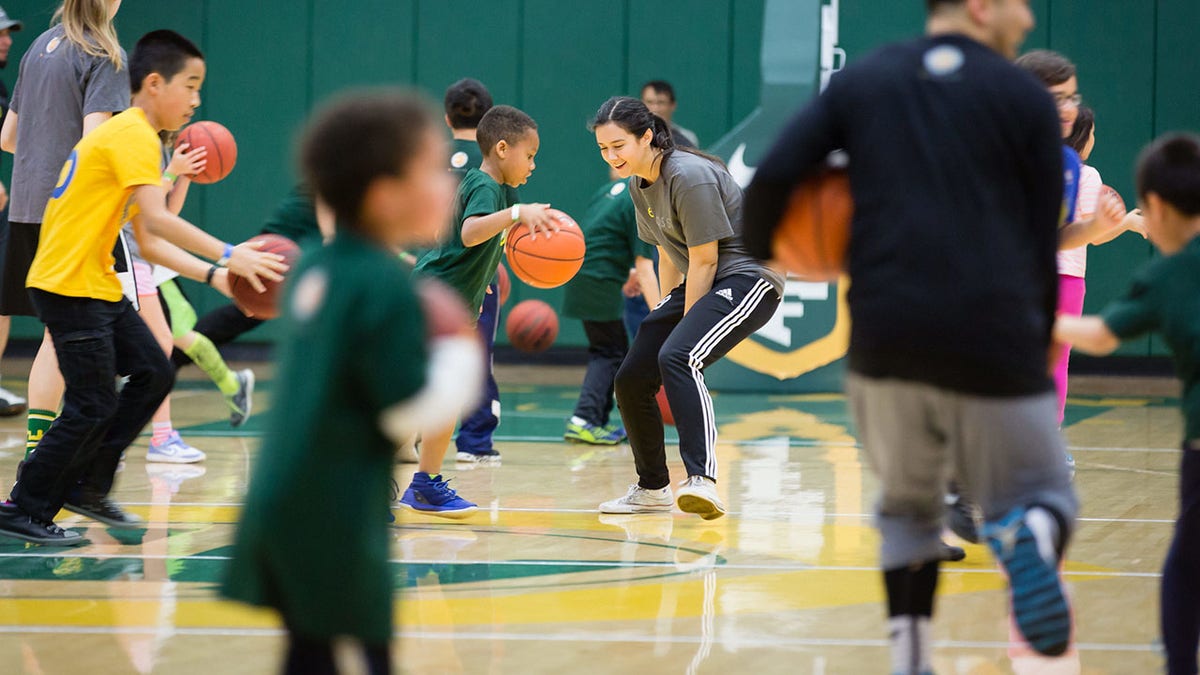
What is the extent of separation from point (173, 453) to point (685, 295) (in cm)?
298

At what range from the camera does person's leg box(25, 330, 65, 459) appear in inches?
211

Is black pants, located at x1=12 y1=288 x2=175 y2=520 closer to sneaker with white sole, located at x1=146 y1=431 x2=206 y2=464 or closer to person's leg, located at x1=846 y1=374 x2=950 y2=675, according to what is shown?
sneaker with white sole, located at x1=146 y1=431 x2=206 y2=464

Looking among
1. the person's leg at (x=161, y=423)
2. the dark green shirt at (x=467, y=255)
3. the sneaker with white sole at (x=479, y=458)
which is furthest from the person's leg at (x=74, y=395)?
the sneaker with white sole at (x=479, y=458)

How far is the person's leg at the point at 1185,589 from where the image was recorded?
10.3ft

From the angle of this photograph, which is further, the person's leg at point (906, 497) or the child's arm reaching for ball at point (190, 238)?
the child's arm reaching for ball at point (190, 238)

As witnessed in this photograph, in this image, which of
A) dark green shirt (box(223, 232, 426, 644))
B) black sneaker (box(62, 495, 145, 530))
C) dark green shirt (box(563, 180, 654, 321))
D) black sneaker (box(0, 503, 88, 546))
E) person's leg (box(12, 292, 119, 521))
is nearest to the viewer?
dark green shirt (box(223, 232, 426, 644))

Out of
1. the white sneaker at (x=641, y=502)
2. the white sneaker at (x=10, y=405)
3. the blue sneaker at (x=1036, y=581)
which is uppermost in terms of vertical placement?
the blue sneaker at (x=1036, y=581)

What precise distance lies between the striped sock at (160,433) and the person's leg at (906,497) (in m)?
5.11

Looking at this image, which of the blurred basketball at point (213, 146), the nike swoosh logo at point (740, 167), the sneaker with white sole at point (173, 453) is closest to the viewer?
the blurred basketball at point (213, 146)

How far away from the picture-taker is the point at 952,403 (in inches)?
106

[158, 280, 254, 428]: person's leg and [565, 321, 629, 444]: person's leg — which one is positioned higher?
[158, 280, 254, 428]: person's leg

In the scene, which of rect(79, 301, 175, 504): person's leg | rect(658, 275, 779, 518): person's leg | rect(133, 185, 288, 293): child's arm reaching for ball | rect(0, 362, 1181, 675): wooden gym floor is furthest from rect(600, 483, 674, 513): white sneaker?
rect(133, 185, 288, 293): child's arm reaching for ball

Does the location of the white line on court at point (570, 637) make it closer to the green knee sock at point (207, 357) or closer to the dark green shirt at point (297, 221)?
the green knee sock at point (207, 357)

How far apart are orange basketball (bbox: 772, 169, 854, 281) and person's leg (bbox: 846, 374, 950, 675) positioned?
0.87ft
